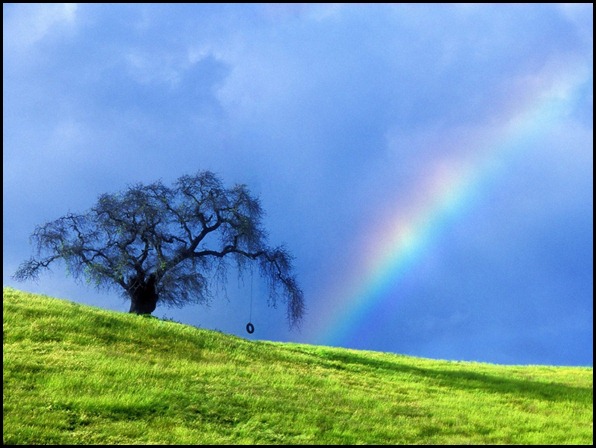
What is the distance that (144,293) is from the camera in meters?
35.6

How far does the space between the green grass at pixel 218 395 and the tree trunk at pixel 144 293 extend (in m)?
7.96

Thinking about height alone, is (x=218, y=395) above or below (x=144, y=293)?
below

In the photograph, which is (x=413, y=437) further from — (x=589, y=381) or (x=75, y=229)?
(x=75, y=229)

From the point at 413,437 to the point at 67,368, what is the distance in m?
9.03

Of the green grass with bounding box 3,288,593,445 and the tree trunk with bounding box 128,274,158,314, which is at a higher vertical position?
the tree trunk with bounding box 128,274,158,314

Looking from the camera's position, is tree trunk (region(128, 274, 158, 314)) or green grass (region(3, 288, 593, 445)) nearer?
green grass (region(3, 288, 593, 445))

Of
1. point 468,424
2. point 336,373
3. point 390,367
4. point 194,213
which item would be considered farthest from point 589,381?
point 194,213

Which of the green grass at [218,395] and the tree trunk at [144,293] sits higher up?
the tree trunk at [144,293]

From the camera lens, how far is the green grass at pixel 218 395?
537 inches

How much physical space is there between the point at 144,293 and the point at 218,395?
66.7 feet

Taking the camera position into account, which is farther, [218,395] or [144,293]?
[144,293]

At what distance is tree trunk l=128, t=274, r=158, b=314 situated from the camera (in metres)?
35.4

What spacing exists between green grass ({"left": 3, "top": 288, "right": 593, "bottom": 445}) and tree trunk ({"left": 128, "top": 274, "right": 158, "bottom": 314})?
26.1 feet

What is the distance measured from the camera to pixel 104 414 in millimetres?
13930
